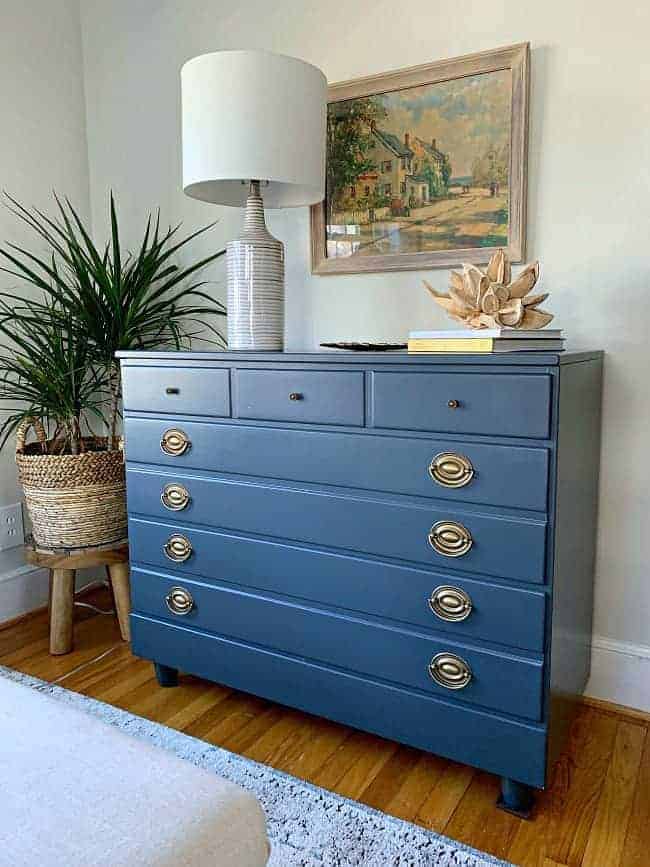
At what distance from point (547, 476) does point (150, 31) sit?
208 centimetres

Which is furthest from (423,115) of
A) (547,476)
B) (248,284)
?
(547,476)

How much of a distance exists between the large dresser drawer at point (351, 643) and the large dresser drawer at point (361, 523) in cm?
18

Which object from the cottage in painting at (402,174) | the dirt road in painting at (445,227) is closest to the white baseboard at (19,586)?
the dirt road in painting at (445,227)

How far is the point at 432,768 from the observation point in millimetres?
1619

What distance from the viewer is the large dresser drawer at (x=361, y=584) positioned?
141 cm

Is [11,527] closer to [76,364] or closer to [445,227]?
[76,364]

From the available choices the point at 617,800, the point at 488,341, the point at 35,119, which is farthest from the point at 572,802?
the point at 35,119

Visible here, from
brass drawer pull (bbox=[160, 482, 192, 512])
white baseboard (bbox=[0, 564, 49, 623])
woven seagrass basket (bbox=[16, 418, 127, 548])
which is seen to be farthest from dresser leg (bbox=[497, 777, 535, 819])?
white baseboard (bbox=[0, 564, 49, 623])

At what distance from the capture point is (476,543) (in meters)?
1.42

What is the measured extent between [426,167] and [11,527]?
5.96ft

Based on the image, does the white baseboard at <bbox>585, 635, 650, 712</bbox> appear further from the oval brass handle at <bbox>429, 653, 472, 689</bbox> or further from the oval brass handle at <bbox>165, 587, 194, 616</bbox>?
the oval brass handle at <bbox>165, 587, 194, 616</bbox>

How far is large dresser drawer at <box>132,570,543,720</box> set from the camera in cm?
143

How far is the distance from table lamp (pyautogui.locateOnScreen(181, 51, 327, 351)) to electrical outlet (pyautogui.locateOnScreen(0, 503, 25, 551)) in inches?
46.1

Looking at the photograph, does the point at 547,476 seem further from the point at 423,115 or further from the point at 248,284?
the point at 423,115
